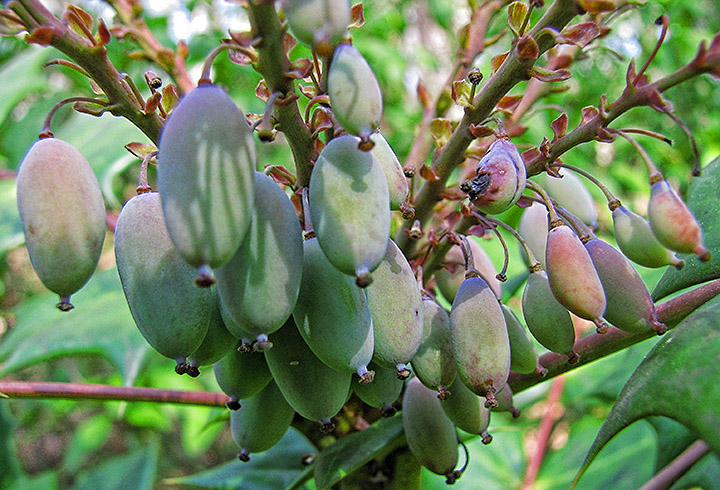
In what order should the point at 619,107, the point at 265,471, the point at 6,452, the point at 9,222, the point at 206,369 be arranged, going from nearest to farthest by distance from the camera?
the point at 619,107 < the point at 265,471 < the point at 9,222 < the point at 6,452 < the point at 206,369

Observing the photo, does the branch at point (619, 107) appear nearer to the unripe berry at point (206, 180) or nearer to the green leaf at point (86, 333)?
the unripe berry at point (206, 180)

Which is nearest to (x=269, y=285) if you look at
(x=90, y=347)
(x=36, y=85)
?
(x=90, y=347)

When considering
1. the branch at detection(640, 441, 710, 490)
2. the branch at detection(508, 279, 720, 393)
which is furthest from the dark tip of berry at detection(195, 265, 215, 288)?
the branch at detection(640, 441, 710, 490)

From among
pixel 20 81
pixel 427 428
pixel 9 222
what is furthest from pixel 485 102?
pixel 20 81

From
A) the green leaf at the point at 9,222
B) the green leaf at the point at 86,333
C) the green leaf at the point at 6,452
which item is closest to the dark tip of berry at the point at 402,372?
the green leaf at the point at 86,333

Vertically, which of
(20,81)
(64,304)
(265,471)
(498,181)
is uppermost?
(498,181)

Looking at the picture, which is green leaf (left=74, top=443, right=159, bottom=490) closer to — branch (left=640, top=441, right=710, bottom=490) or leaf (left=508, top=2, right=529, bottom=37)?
branch (left=640, top=441, right=710, bottom=490)

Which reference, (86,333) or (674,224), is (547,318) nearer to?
(674,224)

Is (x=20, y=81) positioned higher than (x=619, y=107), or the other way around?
(x=619, y=107)

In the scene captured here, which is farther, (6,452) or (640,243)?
(6,452)
